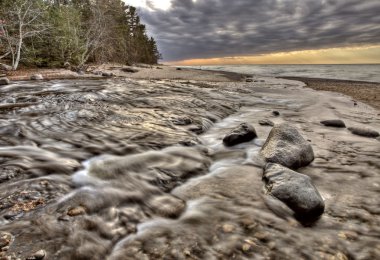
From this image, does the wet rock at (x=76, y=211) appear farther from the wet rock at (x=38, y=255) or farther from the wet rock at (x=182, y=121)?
the wet rock at (x=182, y=121)

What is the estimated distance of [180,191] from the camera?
434 centimetres

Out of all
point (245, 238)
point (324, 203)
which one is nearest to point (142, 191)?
point (245, 238)

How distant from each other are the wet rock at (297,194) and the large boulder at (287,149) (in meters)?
0.88

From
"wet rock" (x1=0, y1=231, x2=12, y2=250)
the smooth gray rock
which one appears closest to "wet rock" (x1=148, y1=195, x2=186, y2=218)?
"wet rock" (x1=0, y1=231, x2=12, y2=250)

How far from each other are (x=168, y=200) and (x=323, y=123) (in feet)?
23.2

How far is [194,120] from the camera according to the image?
870cm

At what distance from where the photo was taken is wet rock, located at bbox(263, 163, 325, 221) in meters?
3.68

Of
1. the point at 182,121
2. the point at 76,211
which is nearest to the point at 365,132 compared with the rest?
the point at 182,121

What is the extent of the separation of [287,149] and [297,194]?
5.37ft

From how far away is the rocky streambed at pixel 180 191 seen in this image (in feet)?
9.93

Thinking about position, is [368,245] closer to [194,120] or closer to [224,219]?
[224,219]

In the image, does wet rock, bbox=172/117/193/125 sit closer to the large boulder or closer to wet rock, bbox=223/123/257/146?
wet rock, bbox=223/123/257/146

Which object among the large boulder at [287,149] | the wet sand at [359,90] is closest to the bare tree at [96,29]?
the wet sand at [359,90]

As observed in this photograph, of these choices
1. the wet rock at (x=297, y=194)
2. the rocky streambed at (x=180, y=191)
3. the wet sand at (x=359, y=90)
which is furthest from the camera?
the wet sand at (x=359, y=90)
